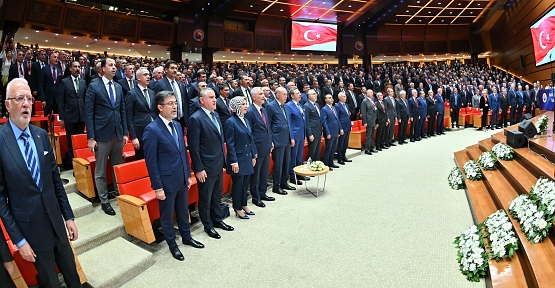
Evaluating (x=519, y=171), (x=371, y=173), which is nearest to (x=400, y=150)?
(x=371, y=173)

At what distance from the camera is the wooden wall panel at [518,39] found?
11.5 metres

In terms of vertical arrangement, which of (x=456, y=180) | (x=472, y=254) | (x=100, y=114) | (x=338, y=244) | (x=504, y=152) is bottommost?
(x=338, y=244)

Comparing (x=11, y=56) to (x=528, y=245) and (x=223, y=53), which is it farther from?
(x=223, y=53)

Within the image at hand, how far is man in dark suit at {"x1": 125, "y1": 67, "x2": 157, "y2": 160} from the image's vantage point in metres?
3.16

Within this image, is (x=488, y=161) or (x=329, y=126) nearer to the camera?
(x=488, y=161)

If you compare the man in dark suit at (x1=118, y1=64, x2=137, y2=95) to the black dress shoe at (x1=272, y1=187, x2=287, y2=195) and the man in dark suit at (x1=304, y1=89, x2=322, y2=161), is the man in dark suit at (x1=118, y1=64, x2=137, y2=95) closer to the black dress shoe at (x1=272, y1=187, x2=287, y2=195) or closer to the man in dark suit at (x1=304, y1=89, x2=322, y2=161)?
the black dress shoe at (x1=272, y1=187, x2=287, y2=195)

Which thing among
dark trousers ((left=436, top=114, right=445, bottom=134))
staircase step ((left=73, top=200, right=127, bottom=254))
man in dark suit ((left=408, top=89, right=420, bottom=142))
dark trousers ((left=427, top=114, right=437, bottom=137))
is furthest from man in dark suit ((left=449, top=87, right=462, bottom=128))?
staircase step ((left=73, top=200, right=127, bottom=254))

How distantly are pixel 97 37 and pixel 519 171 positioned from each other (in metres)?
12.2

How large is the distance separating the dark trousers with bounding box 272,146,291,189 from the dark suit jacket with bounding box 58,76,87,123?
89.6 inches

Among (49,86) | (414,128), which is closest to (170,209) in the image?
(49,86)

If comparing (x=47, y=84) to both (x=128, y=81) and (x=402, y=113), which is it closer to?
(x=128, y=81)

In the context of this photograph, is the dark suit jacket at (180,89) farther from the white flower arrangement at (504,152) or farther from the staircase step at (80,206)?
the white flower arrangement at (504,152)

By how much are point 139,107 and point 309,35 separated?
44.8 ft

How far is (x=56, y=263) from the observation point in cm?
178
